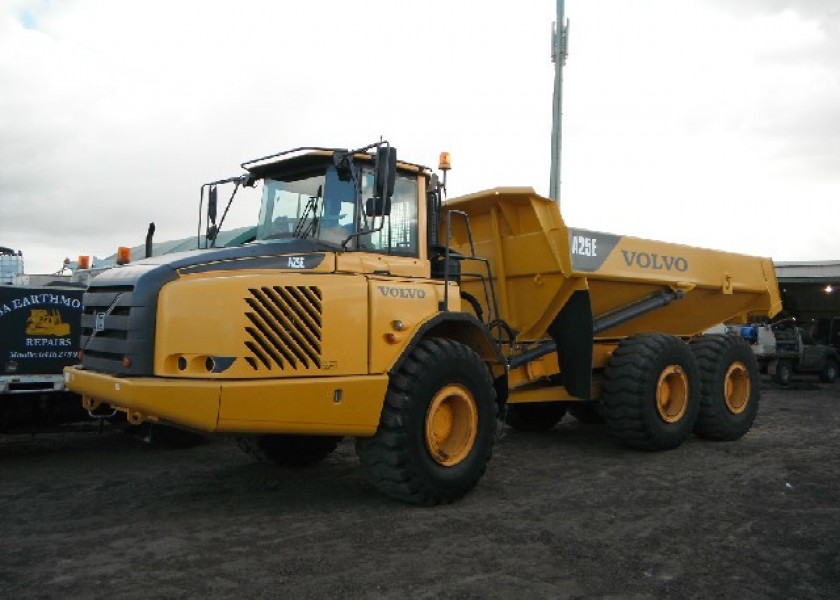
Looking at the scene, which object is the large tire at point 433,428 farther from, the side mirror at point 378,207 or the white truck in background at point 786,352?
the white truck in background at point 786,352

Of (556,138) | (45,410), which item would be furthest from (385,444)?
(556,138)

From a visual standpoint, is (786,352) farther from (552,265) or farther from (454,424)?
(454,424)

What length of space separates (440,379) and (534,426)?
4672 mm

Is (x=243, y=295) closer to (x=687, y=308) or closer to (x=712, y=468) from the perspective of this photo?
(x=712, y=468)

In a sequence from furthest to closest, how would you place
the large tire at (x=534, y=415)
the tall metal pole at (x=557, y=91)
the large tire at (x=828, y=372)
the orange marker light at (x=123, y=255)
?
1. the large tire at (x=828, y=372)
2. the tall metal pole at (x=557, y=91)
3. the large tire at (x=534, y=415)
4. the orange marker light at (x=123, y=255)

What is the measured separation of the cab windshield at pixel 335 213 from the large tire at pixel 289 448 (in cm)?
207

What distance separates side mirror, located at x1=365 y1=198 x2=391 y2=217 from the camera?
17.9 ft

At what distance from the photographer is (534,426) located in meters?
10.1

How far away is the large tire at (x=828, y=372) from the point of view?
72.5ft

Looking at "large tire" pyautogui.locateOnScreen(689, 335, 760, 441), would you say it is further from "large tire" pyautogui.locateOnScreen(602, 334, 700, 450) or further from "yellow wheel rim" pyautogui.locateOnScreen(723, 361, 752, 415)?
"large tire" pyautogui.locateOnScreen(602, 334, 700, 450)

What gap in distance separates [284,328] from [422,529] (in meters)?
1.74

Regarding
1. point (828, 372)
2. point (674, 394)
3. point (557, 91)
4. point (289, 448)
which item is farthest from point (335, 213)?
point (828, 372)

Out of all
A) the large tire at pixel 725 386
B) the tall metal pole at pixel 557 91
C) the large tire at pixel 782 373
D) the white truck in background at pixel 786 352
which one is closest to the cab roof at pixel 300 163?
the large tire at pixel 725 386

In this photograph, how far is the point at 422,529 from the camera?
5.21 metres
